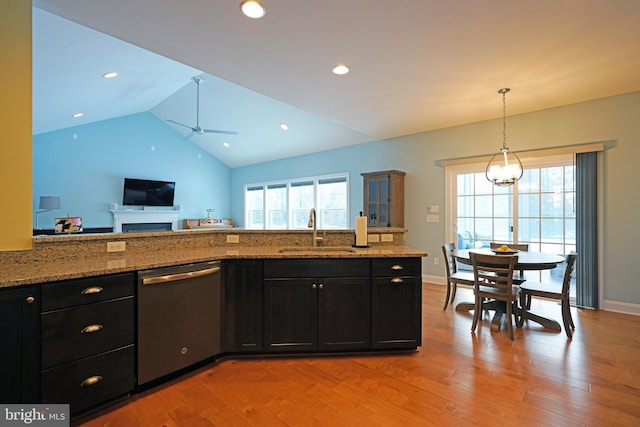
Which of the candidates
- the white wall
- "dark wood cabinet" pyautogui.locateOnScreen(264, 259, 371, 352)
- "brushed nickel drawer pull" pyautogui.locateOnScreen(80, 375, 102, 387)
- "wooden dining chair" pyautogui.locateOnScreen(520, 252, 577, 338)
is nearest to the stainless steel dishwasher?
"brushed nickel drawer pull" pyautogui.locateOnScreen(80, 375, 102, 387)

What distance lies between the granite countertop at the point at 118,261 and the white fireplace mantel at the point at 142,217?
5916 mm

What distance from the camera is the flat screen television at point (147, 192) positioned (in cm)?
748

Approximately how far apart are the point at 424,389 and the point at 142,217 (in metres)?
7.74

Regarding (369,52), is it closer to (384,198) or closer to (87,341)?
(87,341)

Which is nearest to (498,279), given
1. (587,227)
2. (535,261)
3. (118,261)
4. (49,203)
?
(535,261)

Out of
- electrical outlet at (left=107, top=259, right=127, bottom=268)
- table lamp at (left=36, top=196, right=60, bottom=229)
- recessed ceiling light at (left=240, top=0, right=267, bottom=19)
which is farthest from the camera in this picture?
table lamp at (left=36, top=196, right=60, bottom=229)

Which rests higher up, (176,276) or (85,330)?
(176,276)

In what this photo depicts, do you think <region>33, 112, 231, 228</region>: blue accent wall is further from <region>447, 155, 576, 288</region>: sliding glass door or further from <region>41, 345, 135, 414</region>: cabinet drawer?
<region>447, 155, 576, 288</region>: sliding glass door

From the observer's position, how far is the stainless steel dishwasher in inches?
77.9

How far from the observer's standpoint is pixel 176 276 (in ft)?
6.89

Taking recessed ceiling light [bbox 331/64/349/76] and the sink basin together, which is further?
recessed ceiling light [bbox 331/64/349/76]

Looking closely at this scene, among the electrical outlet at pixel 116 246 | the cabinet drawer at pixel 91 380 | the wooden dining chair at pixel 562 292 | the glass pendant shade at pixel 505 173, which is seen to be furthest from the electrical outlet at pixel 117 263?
the glass pendant shade at pixel 505 173

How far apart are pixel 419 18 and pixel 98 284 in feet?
9.02

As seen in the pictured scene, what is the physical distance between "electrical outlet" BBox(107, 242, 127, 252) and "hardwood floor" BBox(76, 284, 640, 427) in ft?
3.47
